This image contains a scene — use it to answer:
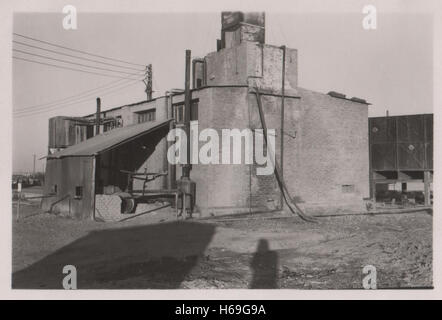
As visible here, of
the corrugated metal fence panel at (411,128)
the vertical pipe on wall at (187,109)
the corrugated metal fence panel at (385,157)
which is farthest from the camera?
the corrugated metal fence panel at (385,157)

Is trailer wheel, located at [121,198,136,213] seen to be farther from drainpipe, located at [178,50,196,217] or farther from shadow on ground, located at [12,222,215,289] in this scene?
shadow on ground, located at [12,222,215,289]

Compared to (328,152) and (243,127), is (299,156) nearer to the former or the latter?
(328,152)

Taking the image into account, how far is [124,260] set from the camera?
9.99m

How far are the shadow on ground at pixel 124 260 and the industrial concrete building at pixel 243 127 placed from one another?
4528 millimetres

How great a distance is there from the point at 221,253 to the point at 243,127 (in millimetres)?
8914

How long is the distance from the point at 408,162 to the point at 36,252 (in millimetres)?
19740

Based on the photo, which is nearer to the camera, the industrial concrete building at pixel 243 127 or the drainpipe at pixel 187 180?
the drainpipe at pixel 187 180

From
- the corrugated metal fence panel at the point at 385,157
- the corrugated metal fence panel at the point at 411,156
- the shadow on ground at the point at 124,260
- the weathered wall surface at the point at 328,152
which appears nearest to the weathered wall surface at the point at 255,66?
the weathered wall surface at the point at 328,152

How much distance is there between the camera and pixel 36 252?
10859mm

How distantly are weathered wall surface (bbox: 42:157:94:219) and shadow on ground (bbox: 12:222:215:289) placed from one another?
3511 millimetres

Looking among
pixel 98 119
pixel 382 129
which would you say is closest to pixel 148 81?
pixel 98 119

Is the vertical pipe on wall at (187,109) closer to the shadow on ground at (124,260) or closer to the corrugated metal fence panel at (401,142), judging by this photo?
the shadow on ground at (124,260)

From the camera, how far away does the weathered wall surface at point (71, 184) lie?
56.3 ft
